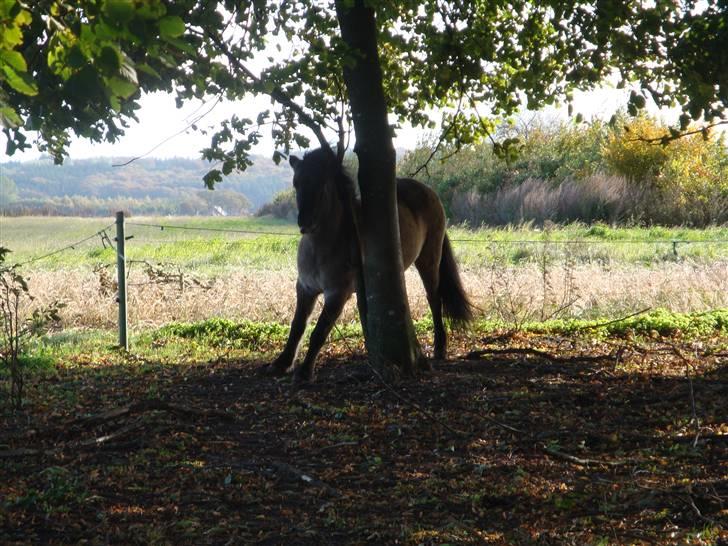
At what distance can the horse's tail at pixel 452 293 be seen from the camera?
8477 mm

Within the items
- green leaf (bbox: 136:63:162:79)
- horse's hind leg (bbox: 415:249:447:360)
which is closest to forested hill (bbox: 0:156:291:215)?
horse's hind leg (bbox: 415:249:447:360)

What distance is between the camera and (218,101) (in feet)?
22.4

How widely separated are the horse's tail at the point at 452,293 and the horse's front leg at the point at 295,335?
1.69 metres

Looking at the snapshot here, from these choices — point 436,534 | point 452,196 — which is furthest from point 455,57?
point 452,196

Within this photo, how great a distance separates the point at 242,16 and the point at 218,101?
724 mm

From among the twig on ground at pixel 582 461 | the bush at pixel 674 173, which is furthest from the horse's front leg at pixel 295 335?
the bush at pixel 674 173

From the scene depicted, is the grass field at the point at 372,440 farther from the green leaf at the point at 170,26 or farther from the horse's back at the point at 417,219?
the green leaf at the point at 170,26

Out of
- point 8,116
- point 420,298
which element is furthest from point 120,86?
point 420,298

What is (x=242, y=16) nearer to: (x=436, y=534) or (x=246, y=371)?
(x=246, y=371)

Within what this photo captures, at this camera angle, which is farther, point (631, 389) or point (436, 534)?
point (631, 389)

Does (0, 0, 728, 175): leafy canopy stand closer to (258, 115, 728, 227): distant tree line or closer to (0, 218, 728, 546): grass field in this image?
(0, 218, 728, 546): grass field

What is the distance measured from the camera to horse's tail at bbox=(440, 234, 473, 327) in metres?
8.48

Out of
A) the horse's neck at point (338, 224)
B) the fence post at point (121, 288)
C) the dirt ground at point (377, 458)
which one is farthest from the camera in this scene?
the fence post at point (121, 288)

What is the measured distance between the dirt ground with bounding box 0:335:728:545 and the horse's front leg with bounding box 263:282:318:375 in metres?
0.18
